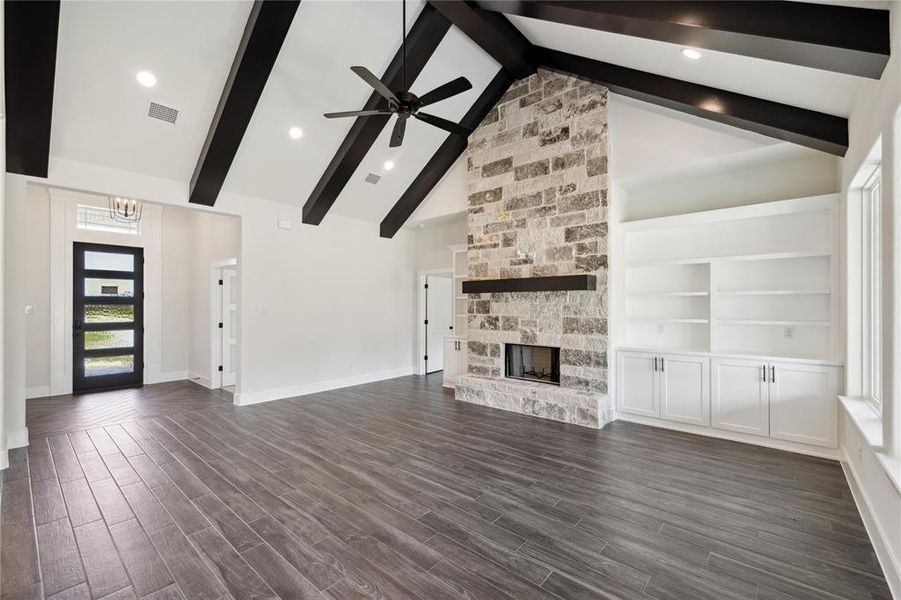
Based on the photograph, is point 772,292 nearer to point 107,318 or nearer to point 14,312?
point 14,312

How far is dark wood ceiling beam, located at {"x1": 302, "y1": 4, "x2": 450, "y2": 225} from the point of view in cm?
434

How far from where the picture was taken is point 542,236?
5.42 metres

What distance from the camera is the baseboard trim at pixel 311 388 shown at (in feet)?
18.5

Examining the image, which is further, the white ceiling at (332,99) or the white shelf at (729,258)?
the white ceiling at (332,99)

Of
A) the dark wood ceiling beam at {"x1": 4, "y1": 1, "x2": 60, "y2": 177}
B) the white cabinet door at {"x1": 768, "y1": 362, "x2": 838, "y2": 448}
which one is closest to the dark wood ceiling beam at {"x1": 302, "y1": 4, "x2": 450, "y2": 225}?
the dark wood ceiling beam at {"x1": 4, "y1": 1, "x2": 60, "y2": 177}

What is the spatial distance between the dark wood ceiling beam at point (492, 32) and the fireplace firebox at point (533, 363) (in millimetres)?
3828

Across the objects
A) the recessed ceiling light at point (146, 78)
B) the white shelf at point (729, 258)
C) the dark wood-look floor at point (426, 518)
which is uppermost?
the recessed ceiling light at point (146, 78)

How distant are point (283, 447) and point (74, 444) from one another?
87.3 inches

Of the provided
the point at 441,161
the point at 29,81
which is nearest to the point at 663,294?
the point at 441,161

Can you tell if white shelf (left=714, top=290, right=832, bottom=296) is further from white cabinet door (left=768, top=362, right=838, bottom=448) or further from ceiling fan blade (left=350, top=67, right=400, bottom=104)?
ceiling fan blade (left=350, top=67, right=400, bottom=104)

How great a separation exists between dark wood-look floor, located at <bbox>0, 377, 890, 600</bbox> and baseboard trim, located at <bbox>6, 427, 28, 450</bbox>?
12 cm

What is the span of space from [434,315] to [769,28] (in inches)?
267

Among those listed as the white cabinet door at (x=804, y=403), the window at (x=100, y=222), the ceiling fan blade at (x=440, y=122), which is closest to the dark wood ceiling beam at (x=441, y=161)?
the ceiling fan blade at (x=440, y=122)

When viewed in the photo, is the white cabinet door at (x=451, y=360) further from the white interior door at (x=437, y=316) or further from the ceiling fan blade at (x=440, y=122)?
the ceiling fan blade at (x=440, y=122)
